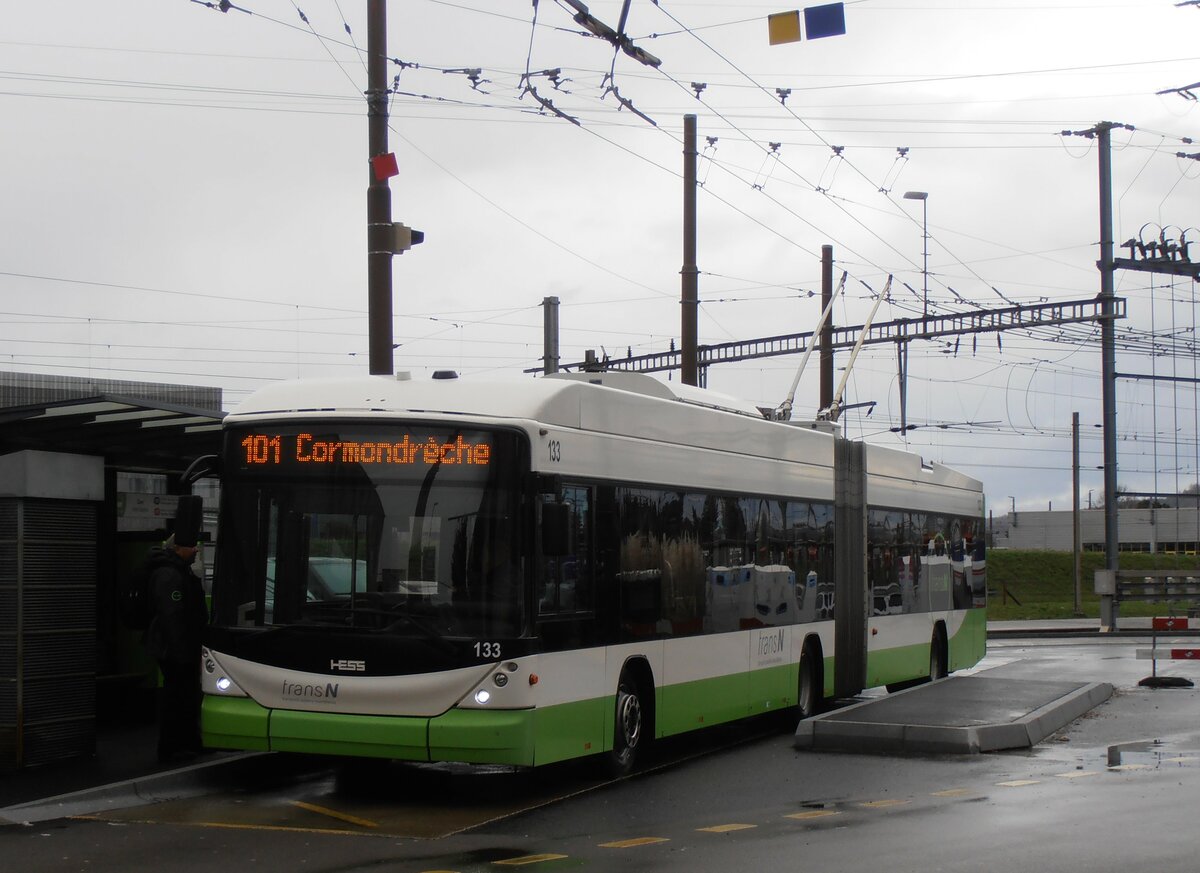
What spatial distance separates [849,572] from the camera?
17.7 m

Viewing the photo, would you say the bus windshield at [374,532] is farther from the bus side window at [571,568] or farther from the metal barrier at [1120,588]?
the metal barrier at [1120,588]

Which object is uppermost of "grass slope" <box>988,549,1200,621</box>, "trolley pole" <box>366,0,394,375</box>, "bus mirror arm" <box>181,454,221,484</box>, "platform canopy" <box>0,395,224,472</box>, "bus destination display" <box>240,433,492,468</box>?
"trolley pole" <box>366,0,394,375</box>

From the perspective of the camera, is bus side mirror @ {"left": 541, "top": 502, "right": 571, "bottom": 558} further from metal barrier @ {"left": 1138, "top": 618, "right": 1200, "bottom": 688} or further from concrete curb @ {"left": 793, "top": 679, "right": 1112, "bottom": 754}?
metal barrier @ {"left": 1138, "top": 618, "right": 1200, "bottom": 688}

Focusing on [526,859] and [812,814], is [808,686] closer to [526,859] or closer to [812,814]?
[812,814]

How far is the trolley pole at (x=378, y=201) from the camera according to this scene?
1530cm

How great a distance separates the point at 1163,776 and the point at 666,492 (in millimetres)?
4293

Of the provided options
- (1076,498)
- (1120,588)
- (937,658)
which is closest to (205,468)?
(937,658)

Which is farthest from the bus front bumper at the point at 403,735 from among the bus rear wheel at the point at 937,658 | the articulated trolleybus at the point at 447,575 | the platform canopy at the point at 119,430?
the bus rear wheel at the point at 937,658

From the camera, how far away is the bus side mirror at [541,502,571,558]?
34.3 feet

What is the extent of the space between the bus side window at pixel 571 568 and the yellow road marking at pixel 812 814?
203cm

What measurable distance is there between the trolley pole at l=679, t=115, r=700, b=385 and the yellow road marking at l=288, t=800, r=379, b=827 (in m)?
13.3

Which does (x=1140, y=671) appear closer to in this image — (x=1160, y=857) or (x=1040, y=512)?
(x=1160, y=857)

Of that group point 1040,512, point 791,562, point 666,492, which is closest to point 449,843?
point 666,492

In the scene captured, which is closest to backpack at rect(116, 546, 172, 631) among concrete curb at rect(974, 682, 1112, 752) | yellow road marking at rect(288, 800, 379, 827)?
yellow road marking at rect(288, 800, 379, 827)
